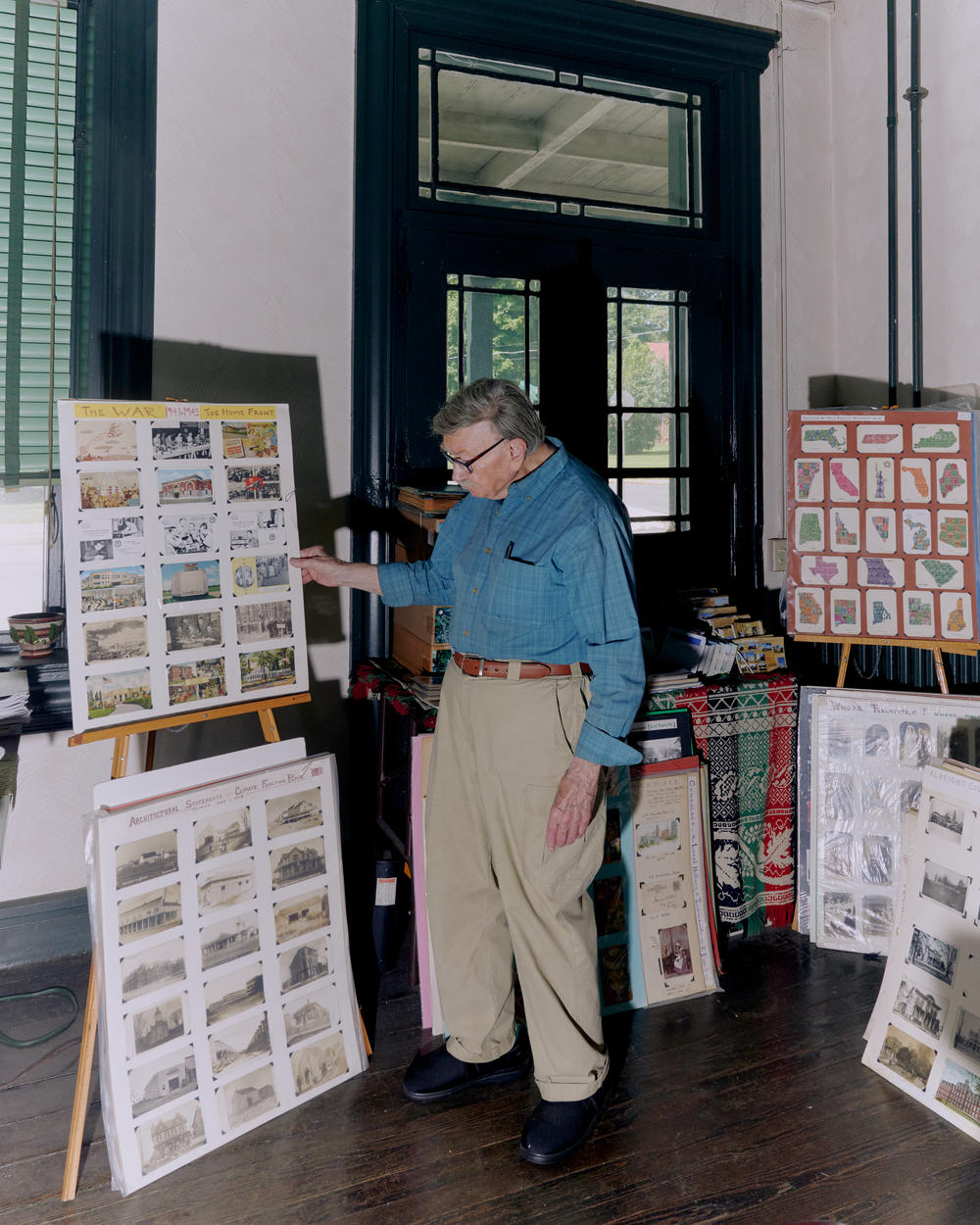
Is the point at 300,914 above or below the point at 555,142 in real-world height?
below

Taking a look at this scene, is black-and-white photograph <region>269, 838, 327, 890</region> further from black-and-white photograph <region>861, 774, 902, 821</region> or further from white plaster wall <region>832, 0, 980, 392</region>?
white plaster wall <region>832, 0, 980, 392</region>

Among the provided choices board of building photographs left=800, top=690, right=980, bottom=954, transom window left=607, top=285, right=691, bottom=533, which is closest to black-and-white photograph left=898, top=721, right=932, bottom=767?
board of building photographs left=800, top=690, right=980, bottom=954

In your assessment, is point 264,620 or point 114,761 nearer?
point 114,761

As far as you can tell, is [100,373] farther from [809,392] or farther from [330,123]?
[809,392]

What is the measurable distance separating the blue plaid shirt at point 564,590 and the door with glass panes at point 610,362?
114 centimetres

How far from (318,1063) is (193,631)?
1050 millimetres

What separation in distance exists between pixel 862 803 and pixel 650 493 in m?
1.33

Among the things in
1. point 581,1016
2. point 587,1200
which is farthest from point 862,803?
point 587,1200

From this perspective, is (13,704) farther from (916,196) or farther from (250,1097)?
(916,196)

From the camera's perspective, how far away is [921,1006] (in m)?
2.34

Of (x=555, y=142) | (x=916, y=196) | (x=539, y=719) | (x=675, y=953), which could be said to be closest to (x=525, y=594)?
(x=539, y=719)

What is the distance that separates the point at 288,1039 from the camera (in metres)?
2.27

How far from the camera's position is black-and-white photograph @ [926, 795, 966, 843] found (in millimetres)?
2285

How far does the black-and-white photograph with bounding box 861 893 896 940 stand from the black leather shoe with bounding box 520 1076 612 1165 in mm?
1145
